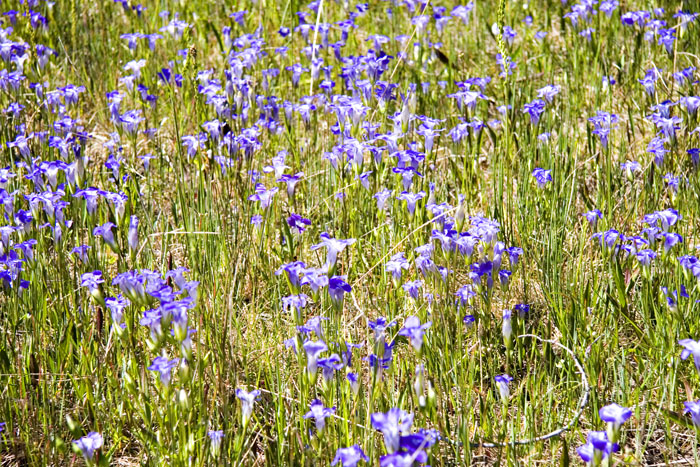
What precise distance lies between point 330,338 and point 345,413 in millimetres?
465

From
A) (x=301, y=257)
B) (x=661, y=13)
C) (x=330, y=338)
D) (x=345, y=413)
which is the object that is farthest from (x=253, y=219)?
(x=661, y=13)

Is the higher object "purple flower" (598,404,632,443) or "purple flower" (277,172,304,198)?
"purple flower" (277,172,304,198)

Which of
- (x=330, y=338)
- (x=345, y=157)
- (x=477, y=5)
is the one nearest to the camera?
(x=330, y=338)

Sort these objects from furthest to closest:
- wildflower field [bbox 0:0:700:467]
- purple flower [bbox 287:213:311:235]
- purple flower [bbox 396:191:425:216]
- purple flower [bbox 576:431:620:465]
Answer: purple flower [bbox 287:213:311:235] < purple flower [bbox 396:191:425:216] < wildflower field [bbox 0:0:700:467] < purple flower [bbox 576:431:620:465]

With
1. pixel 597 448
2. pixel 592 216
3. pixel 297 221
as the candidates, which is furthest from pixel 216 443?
pixel 592 216

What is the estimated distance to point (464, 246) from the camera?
8.36 ft

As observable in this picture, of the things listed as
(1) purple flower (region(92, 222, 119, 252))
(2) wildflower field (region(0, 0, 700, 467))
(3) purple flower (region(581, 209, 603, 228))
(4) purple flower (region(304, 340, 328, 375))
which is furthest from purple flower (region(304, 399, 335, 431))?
(3) purple flower (region(581, 209, 603, 228))

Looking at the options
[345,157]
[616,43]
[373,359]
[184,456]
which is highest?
[616,43]

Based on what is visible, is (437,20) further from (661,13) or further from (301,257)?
(301,257)

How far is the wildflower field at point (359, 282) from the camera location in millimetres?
2111

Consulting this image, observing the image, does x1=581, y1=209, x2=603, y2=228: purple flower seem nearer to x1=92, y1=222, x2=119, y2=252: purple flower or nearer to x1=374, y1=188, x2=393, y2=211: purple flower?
x1=374, y1=188, x2=393, y2=211: purple flower

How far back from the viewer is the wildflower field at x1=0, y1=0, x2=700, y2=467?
211 centimetres

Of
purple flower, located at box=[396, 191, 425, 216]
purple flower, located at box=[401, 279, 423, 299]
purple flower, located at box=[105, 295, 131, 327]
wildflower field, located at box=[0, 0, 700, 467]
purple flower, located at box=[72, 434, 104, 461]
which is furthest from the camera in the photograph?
purple flower, located at box=[396, 191, 425, 216]

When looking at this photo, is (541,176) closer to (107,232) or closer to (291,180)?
(291,180)
